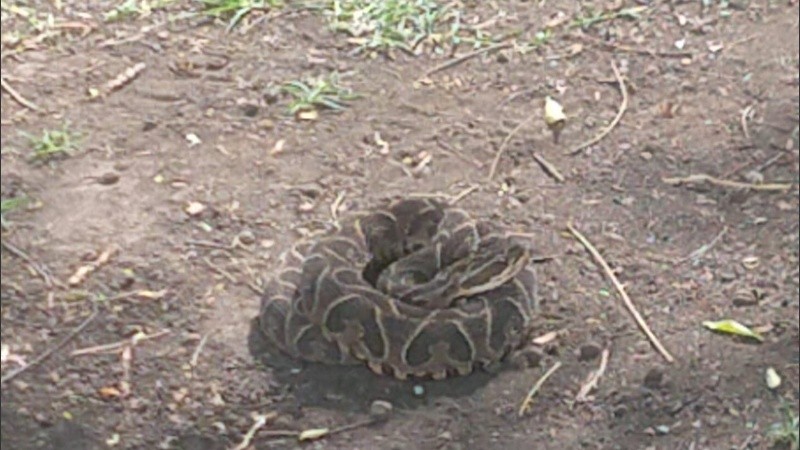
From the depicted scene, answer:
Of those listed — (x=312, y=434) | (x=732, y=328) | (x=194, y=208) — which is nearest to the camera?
(x=312, y=434)

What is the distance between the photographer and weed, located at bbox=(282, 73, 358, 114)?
18.3 ft

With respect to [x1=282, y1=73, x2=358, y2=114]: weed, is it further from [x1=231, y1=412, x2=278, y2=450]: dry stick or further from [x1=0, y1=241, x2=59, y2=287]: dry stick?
[x1=231, y1=412, x2=278, y2=450]: dry stick

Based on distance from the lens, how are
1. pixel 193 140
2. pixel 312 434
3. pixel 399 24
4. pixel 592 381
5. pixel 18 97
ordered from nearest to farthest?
pixel 312 434 → pixel 592 381 → pixel 193 140 → pixel 18 97 → pixel 399 24

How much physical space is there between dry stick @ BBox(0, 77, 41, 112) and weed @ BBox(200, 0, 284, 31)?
832 mm

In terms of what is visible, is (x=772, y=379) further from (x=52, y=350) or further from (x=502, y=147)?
(x=52, y=350)

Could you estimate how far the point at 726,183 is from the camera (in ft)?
16.7

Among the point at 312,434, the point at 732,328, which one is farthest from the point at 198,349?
the point at 732,328

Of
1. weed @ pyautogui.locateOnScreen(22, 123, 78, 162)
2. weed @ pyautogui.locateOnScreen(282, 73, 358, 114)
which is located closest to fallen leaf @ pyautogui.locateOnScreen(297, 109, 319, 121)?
weed @ pyautogui.locateOnScreen(282, 73, 358, 114)

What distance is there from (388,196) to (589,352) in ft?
3.38

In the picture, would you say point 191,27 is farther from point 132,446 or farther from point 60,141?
point 132,446

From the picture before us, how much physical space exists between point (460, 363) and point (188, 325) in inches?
32.8

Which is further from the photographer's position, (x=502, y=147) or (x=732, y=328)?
(x=502, y=147)

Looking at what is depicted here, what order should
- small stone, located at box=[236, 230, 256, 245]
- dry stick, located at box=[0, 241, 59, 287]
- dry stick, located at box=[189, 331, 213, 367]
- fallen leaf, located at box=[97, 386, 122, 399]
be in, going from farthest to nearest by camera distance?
small stone, located at box=[236, 230, 256, 245] → dry stick, located at box=[0, 241, 59, 287] → dry stick, located at box=[189, 331, 213, 367] → fallen leaf, located at box=[97, 386, 122, 399]

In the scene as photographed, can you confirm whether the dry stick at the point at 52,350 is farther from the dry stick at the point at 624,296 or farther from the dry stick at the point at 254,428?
the dry stick at the point at 624,296
